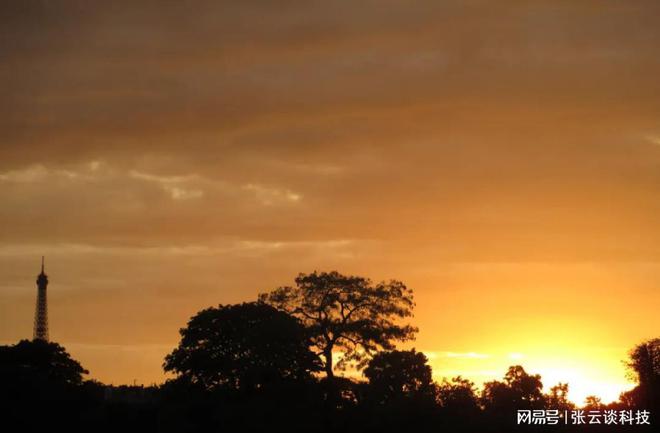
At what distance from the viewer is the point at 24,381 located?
122 metres

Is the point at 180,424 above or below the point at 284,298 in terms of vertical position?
below

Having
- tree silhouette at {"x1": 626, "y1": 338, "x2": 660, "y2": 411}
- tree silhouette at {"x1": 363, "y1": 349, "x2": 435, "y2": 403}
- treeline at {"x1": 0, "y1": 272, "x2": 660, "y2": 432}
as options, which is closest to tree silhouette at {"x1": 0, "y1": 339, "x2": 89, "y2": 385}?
treeline at {"x1": 0, "y1": 272, "x2": 660, "y2": 432}

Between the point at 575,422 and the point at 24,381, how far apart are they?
185ft

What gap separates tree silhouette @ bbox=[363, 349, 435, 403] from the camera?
121 m

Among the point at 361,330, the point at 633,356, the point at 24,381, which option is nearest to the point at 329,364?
the point at 361,330

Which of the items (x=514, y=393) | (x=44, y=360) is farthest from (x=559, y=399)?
(x=44, y=360)

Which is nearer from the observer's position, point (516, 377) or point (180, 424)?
point (180, 424)

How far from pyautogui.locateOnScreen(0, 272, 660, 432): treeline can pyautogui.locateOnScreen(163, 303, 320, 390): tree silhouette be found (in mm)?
110

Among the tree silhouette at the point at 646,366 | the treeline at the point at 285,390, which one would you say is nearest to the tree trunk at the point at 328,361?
the treeline at the point at 285,390

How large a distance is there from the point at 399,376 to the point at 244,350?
19.1 m

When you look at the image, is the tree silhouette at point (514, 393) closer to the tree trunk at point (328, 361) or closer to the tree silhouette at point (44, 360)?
the tree trunk at point (328, 361)

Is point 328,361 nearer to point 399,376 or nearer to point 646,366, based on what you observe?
point 399,376

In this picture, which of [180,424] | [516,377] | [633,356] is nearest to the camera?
[180,424]

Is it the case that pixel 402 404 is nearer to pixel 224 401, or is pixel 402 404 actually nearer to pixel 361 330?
pixel 361 330
